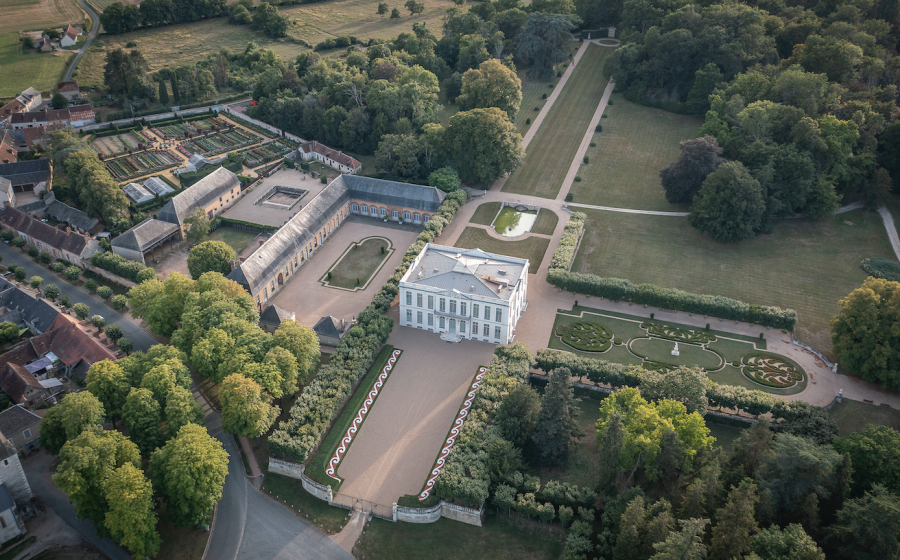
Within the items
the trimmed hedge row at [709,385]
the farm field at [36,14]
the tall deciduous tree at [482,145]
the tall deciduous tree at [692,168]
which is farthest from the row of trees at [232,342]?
the farm field at [36,14]

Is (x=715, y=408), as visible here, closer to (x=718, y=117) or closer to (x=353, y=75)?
(x=718, y=117)

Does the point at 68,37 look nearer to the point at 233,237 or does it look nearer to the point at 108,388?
the point at 233,237

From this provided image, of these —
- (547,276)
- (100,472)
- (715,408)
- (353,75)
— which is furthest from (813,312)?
(353,75)

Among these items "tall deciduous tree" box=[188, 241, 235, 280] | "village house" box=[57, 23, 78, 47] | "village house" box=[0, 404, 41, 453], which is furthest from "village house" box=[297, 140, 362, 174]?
"village house" box=[57, 23, 78, 47]

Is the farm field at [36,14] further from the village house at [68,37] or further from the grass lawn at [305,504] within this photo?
the grass lawn at [305,504]

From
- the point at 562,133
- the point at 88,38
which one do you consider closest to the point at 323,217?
the point at 562,133

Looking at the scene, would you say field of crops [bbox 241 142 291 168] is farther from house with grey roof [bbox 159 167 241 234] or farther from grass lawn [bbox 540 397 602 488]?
grass lawn [bbox 540 397 602 488]
